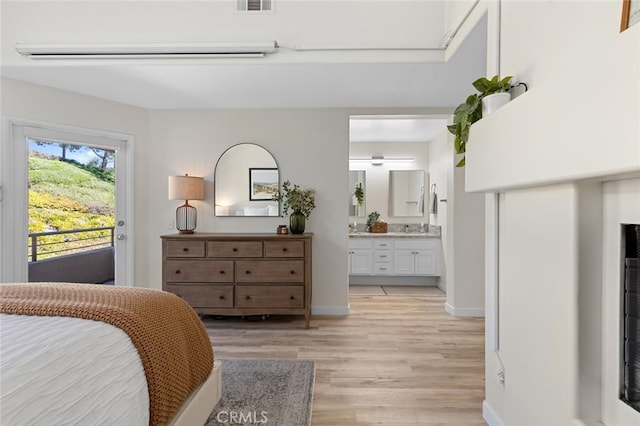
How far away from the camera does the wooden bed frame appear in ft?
4.64

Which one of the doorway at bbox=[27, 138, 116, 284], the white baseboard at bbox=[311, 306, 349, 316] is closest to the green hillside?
the doorway at bbox=[27, 138, 116, 284]

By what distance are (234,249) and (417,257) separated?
299 centimetres

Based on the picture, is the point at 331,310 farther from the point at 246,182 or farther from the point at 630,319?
the point at 630,319

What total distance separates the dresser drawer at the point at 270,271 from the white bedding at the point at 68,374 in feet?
6.65

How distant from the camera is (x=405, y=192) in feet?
18.6

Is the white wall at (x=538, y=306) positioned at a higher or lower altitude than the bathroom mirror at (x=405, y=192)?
lower

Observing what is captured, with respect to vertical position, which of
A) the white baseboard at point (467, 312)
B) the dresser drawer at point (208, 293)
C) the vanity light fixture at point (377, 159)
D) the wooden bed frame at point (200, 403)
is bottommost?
the white baseboard at point (467, 312)

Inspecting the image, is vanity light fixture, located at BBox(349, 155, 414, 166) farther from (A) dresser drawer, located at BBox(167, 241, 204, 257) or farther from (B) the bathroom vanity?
(A) dresser drawer, located at BBox(167, 241, 204, 257)

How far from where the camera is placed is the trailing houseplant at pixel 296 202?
3479mm

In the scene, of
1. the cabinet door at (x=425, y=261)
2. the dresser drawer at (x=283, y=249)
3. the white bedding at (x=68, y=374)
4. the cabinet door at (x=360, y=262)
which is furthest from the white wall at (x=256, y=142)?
the white bedding at (x=68, y=374)

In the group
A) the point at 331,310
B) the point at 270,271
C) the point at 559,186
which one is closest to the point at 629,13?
the point at 559,186

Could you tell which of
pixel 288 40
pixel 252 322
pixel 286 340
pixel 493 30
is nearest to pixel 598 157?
pixel 493 30

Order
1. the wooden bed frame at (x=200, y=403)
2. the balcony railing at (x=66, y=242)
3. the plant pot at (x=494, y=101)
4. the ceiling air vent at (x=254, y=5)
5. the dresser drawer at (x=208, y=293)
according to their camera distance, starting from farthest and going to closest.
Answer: the dresser drawer at (x=208, y=293)
the balcony railing at (x=66, y=242)
the ceiling air vent at (x=254, y=5)
the plant pot at (x=494, y=101)
the wooden bed frame at (x=200, y=403)

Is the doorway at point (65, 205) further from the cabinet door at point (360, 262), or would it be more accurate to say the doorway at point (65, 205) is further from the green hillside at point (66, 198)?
the cabinet door at point (360, 262)
